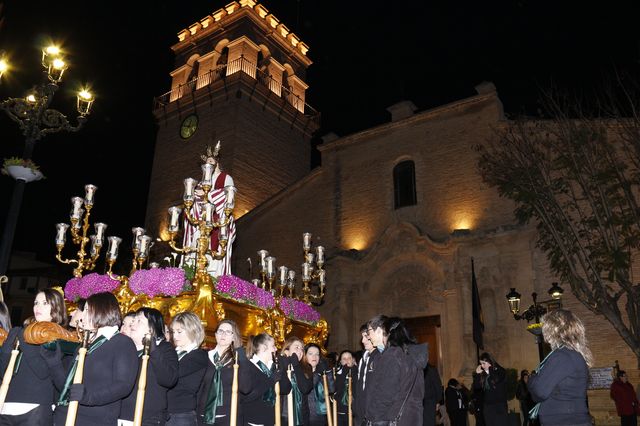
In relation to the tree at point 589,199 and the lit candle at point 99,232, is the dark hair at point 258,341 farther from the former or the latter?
the tree at point 589,199

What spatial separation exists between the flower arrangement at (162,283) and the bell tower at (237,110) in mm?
17354

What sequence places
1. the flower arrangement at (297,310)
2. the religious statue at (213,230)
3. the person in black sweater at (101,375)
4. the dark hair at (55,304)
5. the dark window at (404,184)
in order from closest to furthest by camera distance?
1. the person in black sweater at (101,375)
2. the dark hair at (55,304)
3. the religious statue at (213,230)
4. the flower arrangement at (297,310)
5. the dark window at (404,184)

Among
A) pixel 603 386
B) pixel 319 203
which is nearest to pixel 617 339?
pixel 603 386

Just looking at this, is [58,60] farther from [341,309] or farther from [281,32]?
[281,32]

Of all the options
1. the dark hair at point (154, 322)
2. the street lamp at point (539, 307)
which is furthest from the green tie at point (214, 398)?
the street lamp at point (539, 307)

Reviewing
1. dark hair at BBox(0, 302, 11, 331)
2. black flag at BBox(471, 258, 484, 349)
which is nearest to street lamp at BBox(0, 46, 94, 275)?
dark hair at BBox(0, 302, 11, 331)

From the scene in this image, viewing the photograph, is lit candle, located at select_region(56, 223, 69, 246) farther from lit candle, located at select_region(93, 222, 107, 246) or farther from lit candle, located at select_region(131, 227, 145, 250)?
lit candle, located at select_region(131, 227, 145, 250)

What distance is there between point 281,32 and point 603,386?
25.5 meters

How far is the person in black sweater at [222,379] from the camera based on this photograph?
5297 millimetres

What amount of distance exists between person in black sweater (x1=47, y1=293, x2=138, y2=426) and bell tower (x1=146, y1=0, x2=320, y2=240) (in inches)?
848

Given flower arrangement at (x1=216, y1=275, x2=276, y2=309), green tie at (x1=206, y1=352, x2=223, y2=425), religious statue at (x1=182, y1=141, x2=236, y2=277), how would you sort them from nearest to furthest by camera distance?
green tie at (x1=206, y1=352, x2=223, y2=425), flower arrangement at (x1=216, y1=275, x2=276, y2=309), religious statue at (x1=182, y1=141, x2=236, y2=277)

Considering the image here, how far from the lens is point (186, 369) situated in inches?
181

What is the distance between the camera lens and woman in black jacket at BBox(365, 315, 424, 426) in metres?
4.68

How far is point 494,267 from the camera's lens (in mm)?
17344
